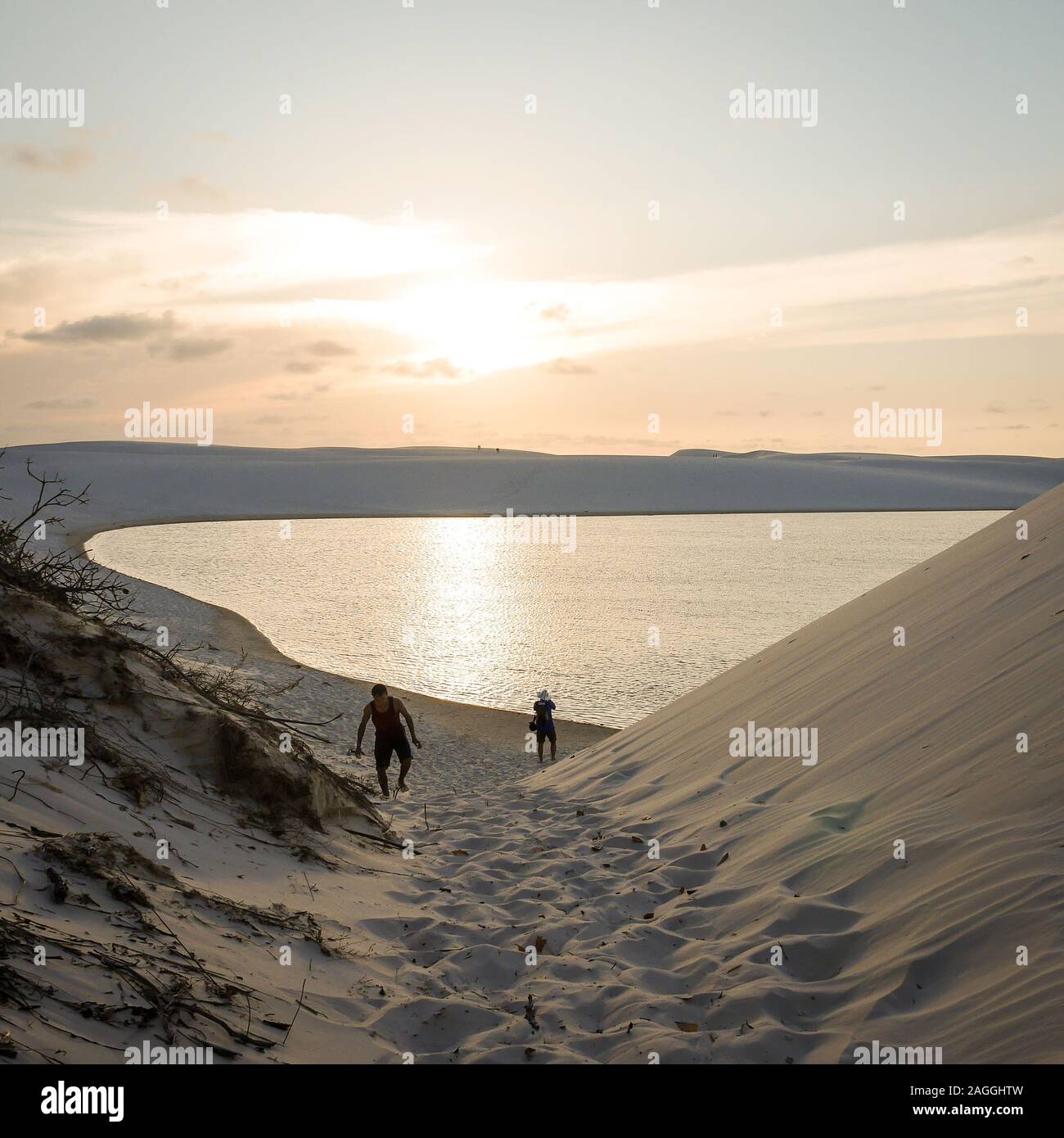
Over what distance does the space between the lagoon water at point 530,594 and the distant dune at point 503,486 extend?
1835 cm

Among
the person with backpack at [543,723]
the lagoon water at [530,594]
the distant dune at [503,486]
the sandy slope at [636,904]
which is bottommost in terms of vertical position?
the sandy slope at [636,904]

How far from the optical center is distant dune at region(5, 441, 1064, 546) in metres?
81.8

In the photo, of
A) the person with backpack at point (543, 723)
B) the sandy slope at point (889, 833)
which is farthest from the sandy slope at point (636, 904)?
the person with backpack at point (543, 723)

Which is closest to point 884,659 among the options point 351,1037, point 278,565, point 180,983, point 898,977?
point 898,977

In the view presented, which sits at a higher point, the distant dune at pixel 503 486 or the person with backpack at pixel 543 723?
the distant dune at pixel 503 486

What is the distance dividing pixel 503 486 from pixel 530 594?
203ft

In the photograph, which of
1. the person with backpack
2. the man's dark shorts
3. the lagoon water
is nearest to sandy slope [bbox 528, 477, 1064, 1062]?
the man's dark shorts

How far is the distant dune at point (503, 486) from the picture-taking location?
8175 centimetres

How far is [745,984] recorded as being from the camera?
12.1 ft

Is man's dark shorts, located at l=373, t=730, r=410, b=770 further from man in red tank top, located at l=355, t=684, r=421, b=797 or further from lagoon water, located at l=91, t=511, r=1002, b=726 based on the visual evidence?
lagoon water, located at l=91, t=511, r=1002, b=726

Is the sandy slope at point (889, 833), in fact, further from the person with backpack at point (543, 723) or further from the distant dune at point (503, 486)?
the distant dune at point (503, 486)

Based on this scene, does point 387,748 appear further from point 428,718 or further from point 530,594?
point 530,594

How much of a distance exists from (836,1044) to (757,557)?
42536 mm

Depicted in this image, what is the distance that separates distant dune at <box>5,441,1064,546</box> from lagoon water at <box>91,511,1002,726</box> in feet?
60.2
